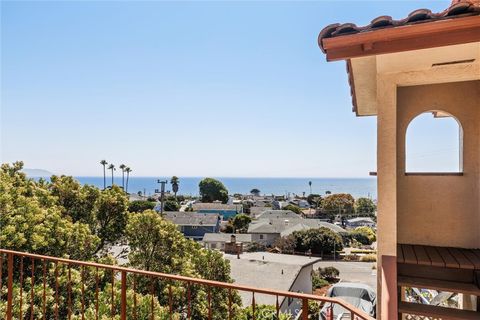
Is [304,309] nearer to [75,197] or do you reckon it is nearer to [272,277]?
[75,197]

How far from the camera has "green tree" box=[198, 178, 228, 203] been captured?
61.8 m

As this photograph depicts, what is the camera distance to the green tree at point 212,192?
2432 inches

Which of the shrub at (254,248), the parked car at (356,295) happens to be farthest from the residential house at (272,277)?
the shrub at (254,248)

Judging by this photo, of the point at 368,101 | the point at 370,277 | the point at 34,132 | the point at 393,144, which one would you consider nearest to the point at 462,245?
the point at 393,144

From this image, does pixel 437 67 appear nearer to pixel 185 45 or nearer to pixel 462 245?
pixel 462 245

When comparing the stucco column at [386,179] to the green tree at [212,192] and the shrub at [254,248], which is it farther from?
the green tree at [212,192]

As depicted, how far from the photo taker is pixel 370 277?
2109cm

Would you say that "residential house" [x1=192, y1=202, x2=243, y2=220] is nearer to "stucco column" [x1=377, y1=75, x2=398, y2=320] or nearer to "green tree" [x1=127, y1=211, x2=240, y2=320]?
"green tree" [x1=127, y1=211, x2=240, y2=320]

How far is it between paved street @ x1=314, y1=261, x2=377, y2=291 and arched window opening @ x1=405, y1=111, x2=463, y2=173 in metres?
16.7

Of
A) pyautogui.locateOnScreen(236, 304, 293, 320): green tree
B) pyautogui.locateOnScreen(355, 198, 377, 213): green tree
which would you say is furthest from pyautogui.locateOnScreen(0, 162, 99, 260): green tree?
pyautogui.locateOnScreen(355, 198, 377, 213): green tree

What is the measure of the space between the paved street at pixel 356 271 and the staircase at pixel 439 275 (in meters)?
18.0

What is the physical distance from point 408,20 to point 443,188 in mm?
2055

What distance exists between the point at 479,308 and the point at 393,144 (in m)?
1.72

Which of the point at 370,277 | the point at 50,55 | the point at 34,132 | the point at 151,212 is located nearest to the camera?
the point at 50,55
